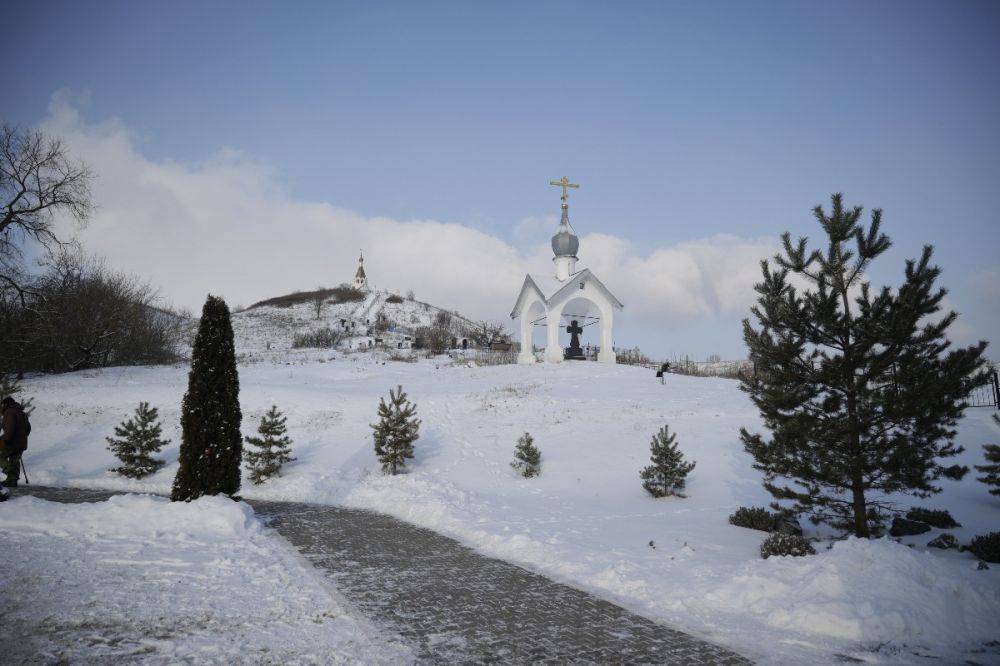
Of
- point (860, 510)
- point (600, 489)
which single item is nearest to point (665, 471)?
point (600, 489)

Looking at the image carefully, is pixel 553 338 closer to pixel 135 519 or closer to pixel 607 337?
pixel 607 337

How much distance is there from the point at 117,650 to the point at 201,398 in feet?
25.4

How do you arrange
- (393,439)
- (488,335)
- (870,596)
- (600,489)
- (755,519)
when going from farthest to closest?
(488,335)
(393,439)
(600,489)
(755,519)
(870,596)

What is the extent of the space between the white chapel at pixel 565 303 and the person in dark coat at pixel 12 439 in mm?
22115

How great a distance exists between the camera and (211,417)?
37.2ft

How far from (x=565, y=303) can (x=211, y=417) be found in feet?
70.4

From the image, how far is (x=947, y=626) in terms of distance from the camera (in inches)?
209

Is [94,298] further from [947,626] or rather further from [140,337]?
[947,626]

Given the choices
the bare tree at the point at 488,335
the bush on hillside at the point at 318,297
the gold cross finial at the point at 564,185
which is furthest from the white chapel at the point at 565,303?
the bush on hillside at the point at 318,297

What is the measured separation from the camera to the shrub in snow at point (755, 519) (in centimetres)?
1002

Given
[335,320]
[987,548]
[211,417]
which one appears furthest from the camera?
[335,320]

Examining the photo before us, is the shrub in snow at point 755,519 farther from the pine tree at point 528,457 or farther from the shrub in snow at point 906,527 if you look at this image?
the pine tree at point 528,457

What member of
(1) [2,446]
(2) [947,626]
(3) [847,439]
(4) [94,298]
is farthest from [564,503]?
(4) [94,298]

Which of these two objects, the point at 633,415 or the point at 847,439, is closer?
the point at 847,439
